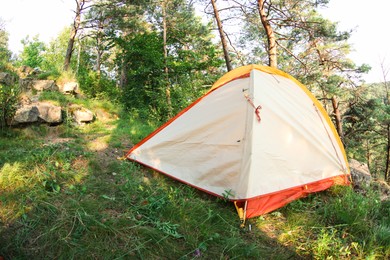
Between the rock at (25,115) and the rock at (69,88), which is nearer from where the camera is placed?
the rock at (25,115)

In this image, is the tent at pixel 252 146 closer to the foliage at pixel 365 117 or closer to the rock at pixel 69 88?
the rock at pixel 69 88

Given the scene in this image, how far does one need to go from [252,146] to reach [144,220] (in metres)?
1.45

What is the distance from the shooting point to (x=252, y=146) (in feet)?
9.57

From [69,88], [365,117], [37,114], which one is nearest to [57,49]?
[69,88]

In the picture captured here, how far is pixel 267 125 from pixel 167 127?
1.48 metres

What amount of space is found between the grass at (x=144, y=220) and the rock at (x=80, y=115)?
2475 mm

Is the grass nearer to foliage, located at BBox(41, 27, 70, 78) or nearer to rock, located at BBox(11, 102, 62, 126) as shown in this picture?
rock, located at BBox(11, 102, 62, 126)

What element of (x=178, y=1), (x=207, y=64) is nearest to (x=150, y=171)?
(x=207, y=64)

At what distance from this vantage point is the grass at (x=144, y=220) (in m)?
2.04

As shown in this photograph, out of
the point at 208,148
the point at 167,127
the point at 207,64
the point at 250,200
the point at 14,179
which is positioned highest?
the point at 207,64

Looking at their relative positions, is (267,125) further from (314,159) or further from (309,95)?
Answer: (309,95)

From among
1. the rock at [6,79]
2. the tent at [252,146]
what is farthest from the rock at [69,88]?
the tent at [252,146]

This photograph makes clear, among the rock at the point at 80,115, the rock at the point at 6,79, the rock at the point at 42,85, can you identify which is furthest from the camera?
the rock at the point at 42,85

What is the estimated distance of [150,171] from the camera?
367 cm
